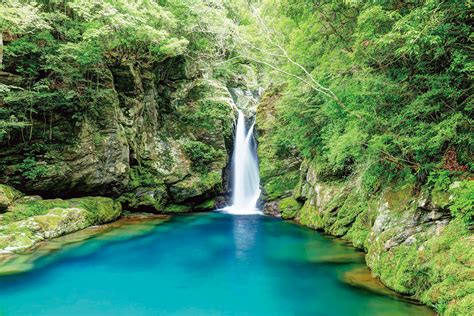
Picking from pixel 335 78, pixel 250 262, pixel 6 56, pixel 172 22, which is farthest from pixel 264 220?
pixel 6 56

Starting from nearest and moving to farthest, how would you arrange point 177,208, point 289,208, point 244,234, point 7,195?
point 7,195
point 244,234
point 289,208
point 177,208

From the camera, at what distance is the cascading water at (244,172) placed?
17.8 m

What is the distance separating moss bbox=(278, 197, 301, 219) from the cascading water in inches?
122

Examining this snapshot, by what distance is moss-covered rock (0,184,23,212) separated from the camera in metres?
9.81

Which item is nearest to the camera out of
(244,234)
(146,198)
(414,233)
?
(414,233)

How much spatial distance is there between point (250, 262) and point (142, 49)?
11378mm

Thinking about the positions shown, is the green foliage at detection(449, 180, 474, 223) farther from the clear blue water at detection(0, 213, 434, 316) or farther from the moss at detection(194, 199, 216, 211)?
the moss at detection(194, 199, 216, 211)

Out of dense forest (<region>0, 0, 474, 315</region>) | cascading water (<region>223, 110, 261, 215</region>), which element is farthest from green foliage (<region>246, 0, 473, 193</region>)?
cascading water (<region>223, 110, 261, 215</region>)

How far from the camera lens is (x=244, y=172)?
18281 millimetres

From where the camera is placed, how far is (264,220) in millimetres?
13750

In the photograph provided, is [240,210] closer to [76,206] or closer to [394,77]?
[76,206]

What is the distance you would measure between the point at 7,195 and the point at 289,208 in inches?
410

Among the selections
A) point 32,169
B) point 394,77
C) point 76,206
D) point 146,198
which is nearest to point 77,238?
point 76,206

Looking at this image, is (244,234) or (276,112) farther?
(276,112)
